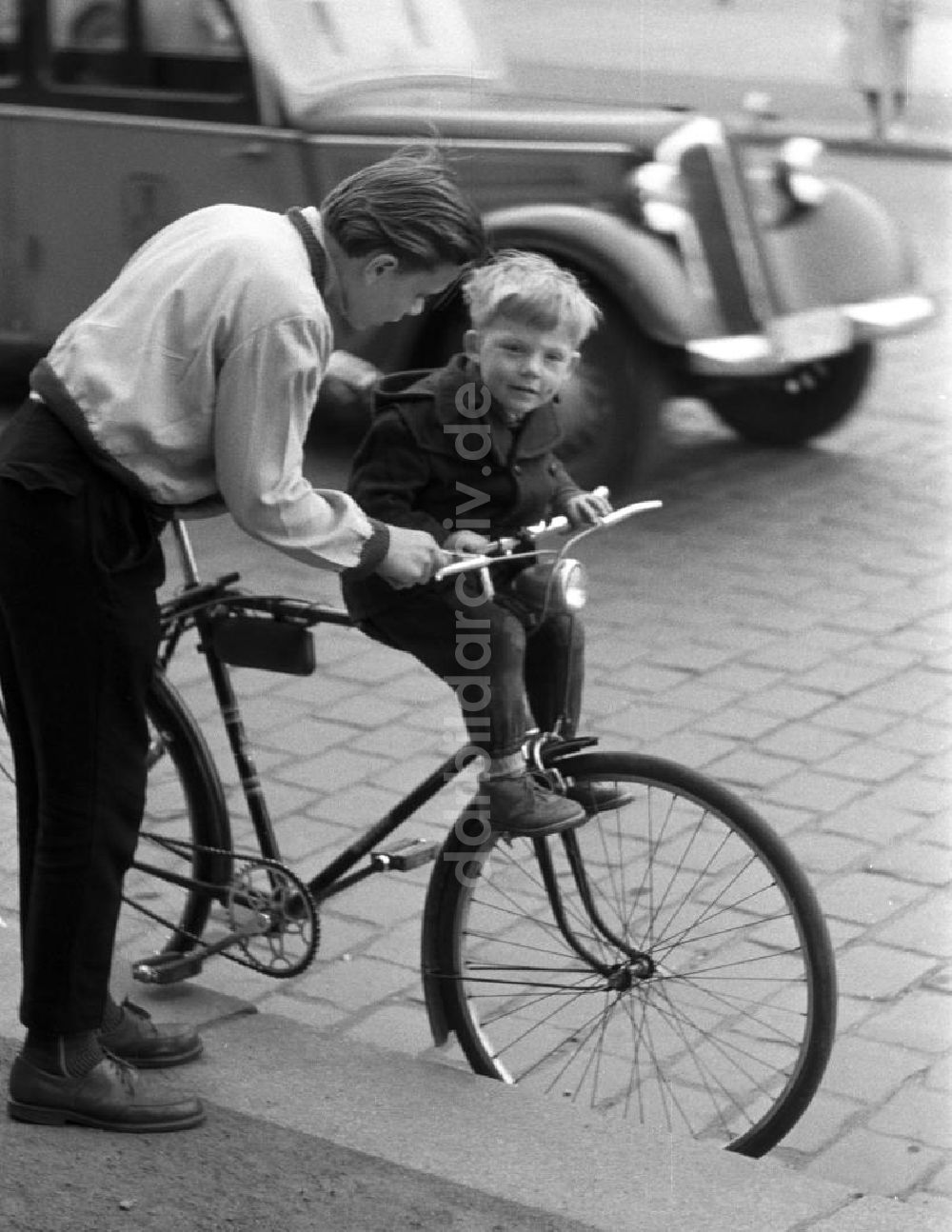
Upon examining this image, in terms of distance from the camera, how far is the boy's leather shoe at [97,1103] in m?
3.30

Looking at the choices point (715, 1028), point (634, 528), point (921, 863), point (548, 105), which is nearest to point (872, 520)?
point (634, 528)

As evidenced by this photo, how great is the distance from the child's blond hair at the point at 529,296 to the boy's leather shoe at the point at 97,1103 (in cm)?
133

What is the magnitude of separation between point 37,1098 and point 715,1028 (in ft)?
4.10

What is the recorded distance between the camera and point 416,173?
2.99m

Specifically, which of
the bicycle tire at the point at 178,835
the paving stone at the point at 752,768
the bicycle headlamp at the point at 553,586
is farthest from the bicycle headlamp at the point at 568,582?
the paving stone at the point at 752,768

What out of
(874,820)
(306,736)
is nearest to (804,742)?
(874,820)

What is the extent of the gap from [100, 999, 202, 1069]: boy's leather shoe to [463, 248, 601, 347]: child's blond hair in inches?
50.1

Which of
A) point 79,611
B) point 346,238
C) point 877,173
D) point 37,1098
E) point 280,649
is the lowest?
point 877,173

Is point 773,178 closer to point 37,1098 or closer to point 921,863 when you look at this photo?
point 921,863

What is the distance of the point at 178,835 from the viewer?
12.8ft

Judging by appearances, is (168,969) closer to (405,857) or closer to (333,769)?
(405,857)

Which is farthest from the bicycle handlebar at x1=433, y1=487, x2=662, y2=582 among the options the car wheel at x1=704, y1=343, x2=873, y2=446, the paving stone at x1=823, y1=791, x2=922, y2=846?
the car wheel at x1=704, y1=343, x2=873, y2=446

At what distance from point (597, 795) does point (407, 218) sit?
1005 millimetres

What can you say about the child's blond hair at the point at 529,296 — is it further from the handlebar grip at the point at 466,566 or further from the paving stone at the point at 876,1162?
the paving stone at the point at 876,1162
